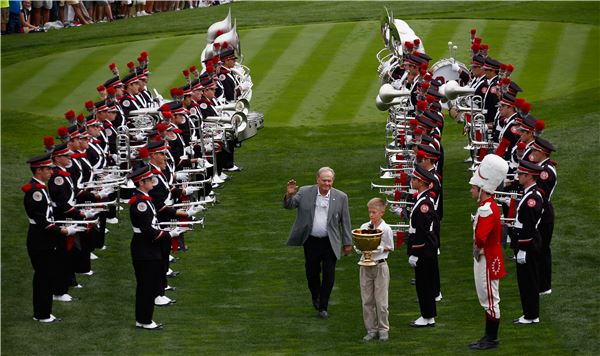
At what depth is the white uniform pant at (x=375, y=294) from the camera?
15320mm

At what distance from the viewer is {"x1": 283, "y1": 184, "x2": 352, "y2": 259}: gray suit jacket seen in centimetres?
1647

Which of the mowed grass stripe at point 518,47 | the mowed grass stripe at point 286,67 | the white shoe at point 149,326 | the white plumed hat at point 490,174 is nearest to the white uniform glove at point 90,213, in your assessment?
the white shoe at point 149,326

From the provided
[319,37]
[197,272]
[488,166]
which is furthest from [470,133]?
[319,37]

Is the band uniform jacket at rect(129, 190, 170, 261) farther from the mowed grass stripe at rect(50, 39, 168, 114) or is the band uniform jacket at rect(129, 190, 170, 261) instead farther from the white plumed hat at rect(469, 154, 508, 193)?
the mowed grass stripe at rect(50, 39, 168, 114)

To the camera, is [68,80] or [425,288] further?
[68,80]

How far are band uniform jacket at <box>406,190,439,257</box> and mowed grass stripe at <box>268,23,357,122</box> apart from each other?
13500mm

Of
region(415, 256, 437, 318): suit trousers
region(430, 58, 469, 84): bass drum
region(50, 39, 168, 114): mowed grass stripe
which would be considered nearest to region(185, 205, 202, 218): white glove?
region(415, 256, 437, 318): suit trousers

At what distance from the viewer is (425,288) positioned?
52.4ft

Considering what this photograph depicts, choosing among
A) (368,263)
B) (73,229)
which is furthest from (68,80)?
(368,263)

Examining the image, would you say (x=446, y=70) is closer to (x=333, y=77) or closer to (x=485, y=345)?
(x=333, y=77)

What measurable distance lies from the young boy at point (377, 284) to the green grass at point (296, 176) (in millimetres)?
276

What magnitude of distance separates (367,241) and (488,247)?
1.32 m

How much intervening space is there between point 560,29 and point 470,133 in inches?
558

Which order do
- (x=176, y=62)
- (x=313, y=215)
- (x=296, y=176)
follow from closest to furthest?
1. (x=313, y=215)
2. (x=296, y=176)
3. (x=176, y=62)
